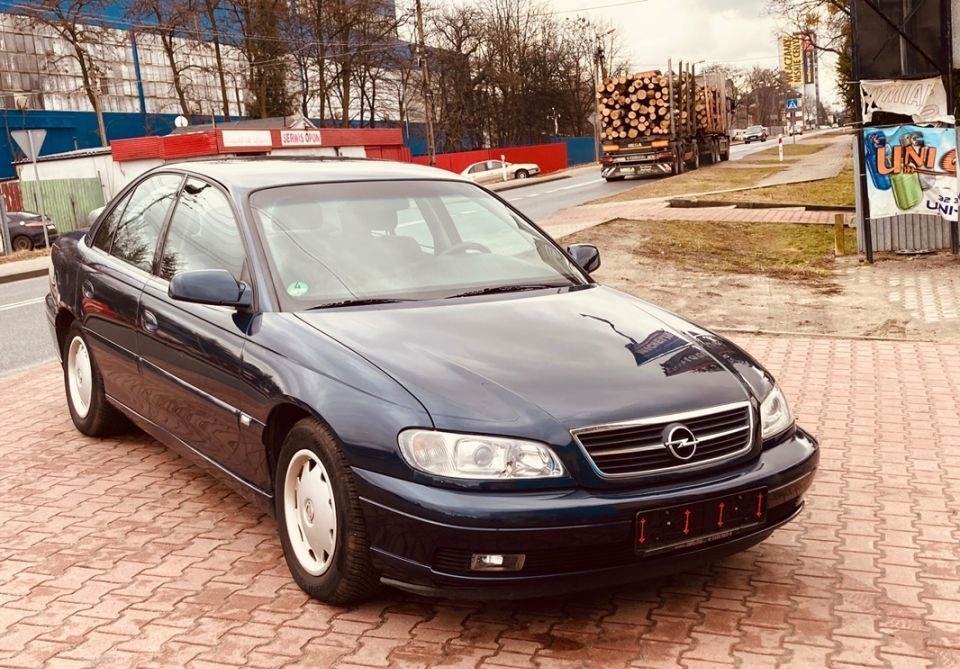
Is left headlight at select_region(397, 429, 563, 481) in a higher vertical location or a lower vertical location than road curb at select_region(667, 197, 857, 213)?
higher

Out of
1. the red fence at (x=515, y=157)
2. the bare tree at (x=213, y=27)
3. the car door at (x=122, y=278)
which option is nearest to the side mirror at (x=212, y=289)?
the car door at (x=122, y=278)

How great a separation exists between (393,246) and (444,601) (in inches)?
61.6

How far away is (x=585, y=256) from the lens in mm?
5293

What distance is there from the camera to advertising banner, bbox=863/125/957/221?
1235cm

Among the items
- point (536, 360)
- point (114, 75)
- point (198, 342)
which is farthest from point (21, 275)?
point (114, 75)

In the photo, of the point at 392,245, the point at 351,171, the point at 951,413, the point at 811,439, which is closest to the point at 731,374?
the point at 811,439

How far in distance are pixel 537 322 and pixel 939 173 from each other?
992 centimetres

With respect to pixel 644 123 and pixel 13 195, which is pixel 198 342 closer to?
pixel 644 123

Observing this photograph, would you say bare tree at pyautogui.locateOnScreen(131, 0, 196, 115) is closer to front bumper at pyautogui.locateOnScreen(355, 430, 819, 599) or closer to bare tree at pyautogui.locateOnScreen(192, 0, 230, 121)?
bare tree at pyautogui.locateOnScreen(192, 0, 230, 121)

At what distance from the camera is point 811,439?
4039 millimetres

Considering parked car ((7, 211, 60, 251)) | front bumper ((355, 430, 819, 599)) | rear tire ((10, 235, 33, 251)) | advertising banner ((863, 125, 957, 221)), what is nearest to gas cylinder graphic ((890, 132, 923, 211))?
advertising banner ((863, 125, 957, 221))

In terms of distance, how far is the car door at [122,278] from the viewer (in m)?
5.38

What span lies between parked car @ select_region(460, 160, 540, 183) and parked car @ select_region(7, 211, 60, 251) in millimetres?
23612

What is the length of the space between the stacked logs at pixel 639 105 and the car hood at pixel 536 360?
1299 inches
